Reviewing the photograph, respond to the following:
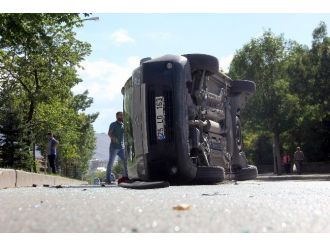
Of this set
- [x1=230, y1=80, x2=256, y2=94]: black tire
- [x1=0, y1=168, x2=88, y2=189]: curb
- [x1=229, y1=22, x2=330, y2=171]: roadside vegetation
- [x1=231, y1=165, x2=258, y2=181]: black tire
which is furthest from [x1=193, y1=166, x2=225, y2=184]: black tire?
[x1=229, y1=22, x2=330, y2=171]: roadside vegetation

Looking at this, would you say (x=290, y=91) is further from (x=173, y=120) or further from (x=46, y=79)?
(x=173, y=120)

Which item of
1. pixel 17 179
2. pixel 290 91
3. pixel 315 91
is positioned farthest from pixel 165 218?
pixel 290 91

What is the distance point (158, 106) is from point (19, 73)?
73.0 ft

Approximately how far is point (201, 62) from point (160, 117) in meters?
1.14

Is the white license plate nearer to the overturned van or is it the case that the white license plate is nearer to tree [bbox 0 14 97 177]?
the overturned van

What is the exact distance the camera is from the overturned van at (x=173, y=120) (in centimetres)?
781

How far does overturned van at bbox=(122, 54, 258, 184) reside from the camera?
7809mm

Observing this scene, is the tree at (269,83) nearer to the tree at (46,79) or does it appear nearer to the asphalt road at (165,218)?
the tree at (46,79)

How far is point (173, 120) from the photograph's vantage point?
25.6ft

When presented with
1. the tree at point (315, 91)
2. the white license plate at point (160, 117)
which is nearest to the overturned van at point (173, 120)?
the white license plate at point (160, 117)

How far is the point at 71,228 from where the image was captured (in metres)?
2.69
